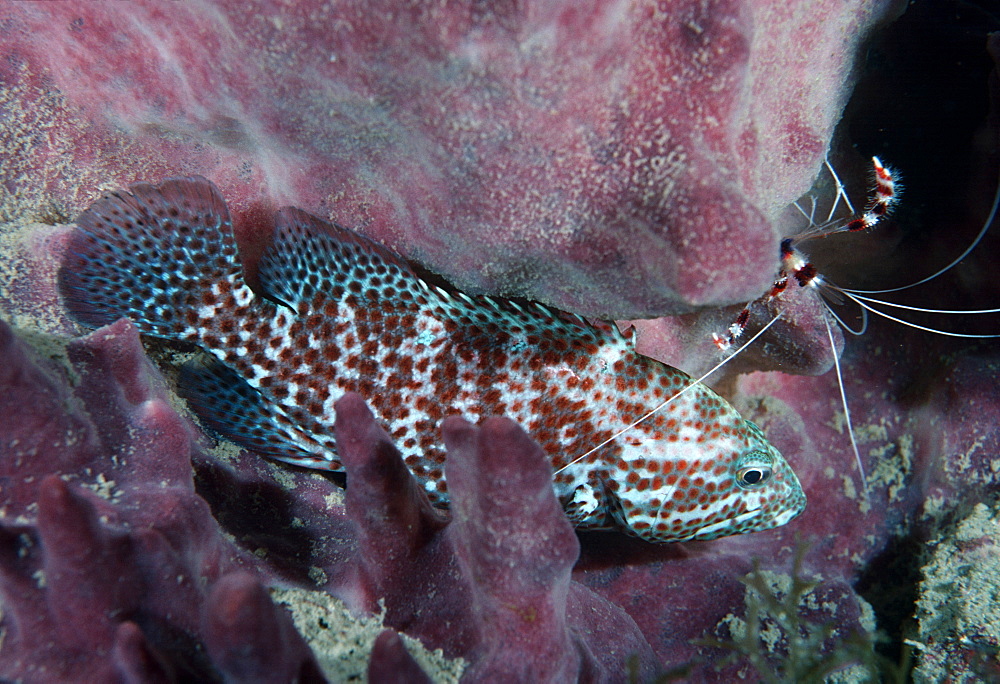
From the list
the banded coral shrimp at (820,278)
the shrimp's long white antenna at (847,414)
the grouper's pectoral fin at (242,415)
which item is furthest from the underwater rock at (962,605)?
the grouper's pectoral fin at (242,415)

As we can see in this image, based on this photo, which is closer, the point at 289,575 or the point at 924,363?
the point at 289,575

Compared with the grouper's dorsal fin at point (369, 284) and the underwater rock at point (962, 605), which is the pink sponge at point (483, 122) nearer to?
the grouper's dorsal fin at point (369, 284)

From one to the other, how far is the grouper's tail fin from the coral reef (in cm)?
15

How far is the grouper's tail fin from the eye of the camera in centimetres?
227

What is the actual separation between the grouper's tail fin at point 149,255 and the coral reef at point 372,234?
0.15 m

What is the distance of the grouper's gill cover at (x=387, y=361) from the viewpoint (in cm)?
232

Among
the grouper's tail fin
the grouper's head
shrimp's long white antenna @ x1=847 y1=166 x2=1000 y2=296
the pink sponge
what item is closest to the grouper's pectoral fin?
the grouper's tail fin

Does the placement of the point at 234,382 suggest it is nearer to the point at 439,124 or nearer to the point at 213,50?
the point at 213,50

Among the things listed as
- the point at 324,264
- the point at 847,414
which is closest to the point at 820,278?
the point at 847,414

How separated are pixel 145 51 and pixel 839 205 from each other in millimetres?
3621

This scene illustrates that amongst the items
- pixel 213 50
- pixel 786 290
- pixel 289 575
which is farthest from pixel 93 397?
pixel 786 290

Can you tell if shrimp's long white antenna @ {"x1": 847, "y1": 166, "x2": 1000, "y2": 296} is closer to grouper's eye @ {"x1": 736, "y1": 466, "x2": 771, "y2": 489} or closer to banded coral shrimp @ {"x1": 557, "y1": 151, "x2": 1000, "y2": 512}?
banded coral shrimp @ {"x1": 557, "y1": 151, "x2": 1000, "y2": 512}

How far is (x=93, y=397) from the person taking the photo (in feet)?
5.96

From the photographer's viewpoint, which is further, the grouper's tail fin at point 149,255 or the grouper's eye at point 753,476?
the grouper's eye at point 753,476
